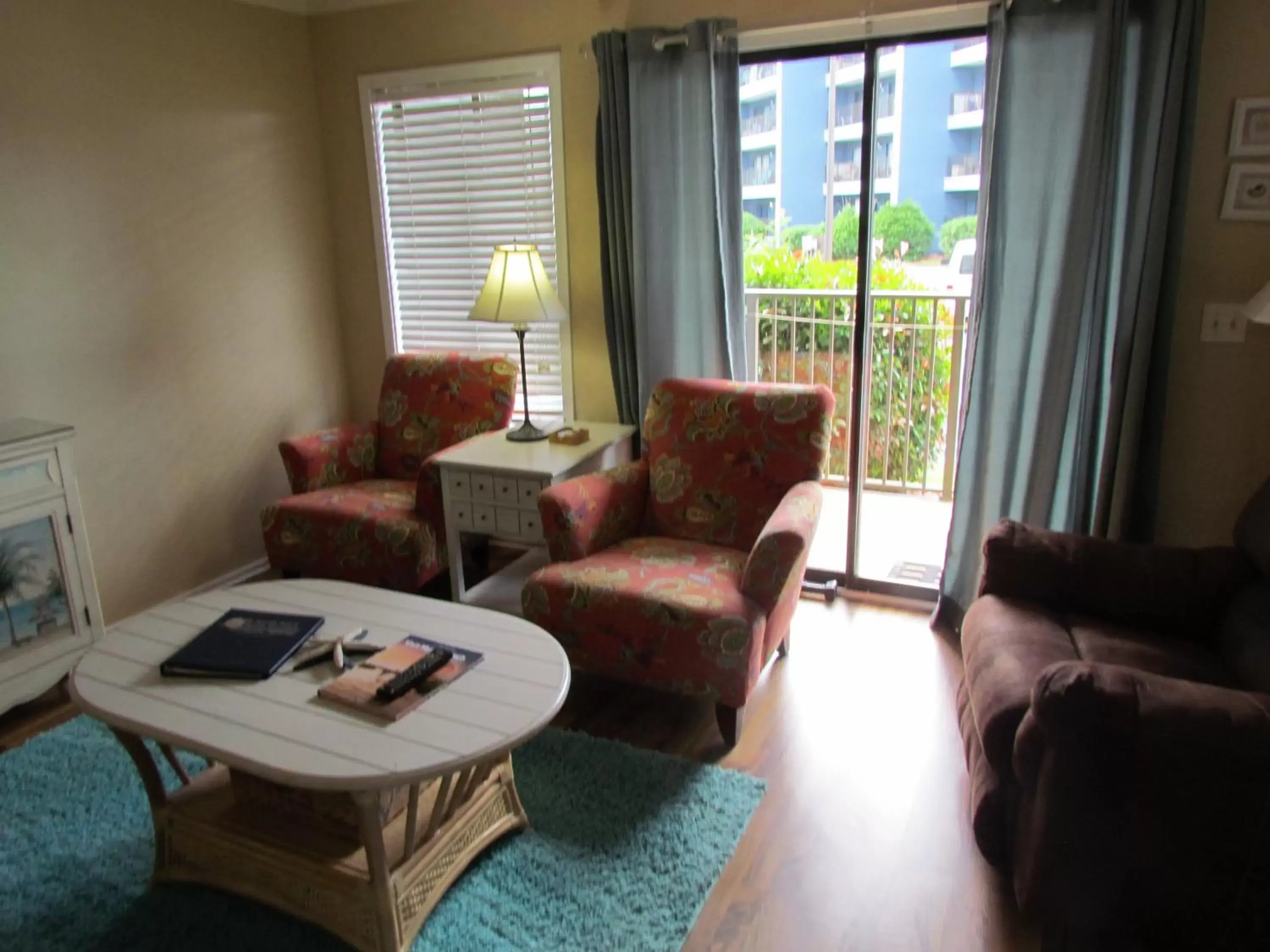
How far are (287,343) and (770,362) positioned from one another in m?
2.36

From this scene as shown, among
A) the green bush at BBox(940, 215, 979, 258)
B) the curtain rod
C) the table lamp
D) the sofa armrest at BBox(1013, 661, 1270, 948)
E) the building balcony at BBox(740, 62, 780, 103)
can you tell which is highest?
the curtain rod

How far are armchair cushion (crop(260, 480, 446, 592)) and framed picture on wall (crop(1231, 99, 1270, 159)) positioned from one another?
2822mm

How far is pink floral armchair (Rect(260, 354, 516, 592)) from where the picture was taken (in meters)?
3.20

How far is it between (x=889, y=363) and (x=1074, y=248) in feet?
5.55

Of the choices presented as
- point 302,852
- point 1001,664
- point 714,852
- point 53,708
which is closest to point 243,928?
point 302,852

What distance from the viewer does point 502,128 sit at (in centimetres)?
359

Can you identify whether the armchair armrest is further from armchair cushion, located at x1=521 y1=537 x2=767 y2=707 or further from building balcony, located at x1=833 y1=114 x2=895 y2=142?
building balcony, located at x1=833 y1=114 x2=895 y2=142

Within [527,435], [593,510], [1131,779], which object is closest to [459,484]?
[527,435]

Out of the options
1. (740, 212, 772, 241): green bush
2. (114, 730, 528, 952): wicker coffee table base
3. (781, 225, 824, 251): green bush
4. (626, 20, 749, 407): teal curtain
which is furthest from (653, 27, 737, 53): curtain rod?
(114, 730, 528, 952): wicker coffee table base

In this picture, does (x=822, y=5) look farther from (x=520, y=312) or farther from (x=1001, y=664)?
(x=1001, y=664)

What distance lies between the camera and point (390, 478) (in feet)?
12.2

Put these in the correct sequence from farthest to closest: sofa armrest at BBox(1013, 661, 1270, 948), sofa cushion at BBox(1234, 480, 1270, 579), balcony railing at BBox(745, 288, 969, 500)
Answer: balcony railing at BBox(745, 288, 969, 500), sofa cushion at BBox(1234, 480, 1270, 579), sofa armrest at BBox(1013, 661, 1270, 948)

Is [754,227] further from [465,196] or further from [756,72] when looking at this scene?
[465,196]

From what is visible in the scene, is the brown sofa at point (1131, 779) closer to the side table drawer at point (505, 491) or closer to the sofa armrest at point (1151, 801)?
the sofa armrest at point (1151, 801)
